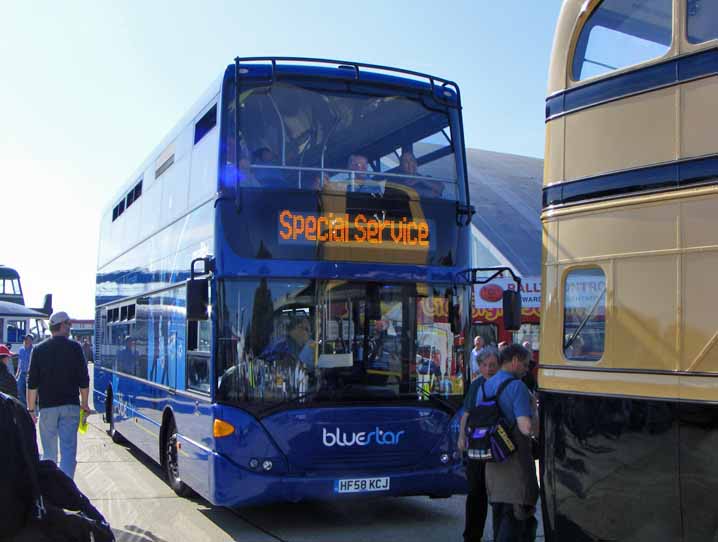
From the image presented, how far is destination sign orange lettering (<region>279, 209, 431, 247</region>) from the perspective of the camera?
27.2 ft

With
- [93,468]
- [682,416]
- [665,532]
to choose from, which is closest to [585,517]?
[665,532]

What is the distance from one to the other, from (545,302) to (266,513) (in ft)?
15.5

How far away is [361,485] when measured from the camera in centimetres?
806

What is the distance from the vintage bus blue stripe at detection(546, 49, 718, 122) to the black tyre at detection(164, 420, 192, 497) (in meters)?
5.94

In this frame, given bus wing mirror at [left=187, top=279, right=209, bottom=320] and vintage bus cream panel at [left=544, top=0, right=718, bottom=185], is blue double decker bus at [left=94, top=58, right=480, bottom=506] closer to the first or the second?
bus wing mirror at [left=187, top=279, right=209, bottom=320]

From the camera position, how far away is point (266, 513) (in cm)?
930

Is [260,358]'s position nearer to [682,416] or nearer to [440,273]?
[440,273]

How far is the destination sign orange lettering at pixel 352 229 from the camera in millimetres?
8289

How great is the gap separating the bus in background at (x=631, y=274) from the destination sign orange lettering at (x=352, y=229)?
9.14 feet

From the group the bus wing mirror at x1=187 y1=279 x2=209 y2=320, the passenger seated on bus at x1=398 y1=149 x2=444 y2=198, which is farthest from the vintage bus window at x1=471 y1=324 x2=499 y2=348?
the bus wing mirror at x1=187 y1=279 x2=209 y2=320

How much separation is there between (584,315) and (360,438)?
323cm

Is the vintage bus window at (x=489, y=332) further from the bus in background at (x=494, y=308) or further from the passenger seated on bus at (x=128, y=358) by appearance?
the passenger seated on bus at (x=128, y=358)

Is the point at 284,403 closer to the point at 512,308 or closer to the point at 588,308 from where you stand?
the point at 512,308

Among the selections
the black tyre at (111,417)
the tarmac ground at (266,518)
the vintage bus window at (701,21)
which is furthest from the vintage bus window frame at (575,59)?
the black tyre at (111,417)
